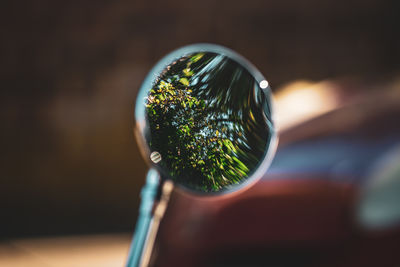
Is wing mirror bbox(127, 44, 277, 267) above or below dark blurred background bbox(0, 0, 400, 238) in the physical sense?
below

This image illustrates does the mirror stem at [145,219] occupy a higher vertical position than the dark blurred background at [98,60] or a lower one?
lower

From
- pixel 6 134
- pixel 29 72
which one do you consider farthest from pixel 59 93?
pixel 6 134

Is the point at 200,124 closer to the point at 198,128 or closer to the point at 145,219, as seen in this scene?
the point at 198,128

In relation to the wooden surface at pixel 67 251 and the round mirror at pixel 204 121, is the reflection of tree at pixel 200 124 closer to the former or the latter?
the round mirror at pixel 204 121

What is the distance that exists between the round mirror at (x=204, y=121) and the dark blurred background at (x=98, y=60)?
7652 millimetres

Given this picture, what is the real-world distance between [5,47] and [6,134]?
1.65m

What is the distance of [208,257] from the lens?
80.2 inches

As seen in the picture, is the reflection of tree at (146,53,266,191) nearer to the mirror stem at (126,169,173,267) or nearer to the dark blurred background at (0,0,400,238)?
the mirror stem at (126,169,173,267)

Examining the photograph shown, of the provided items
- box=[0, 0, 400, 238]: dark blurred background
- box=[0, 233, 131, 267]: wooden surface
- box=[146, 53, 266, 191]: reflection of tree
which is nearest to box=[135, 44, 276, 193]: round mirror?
box=[146, 53, 266, 191]: reflection of tree

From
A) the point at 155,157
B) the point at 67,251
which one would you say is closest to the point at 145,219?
the point at 155,157

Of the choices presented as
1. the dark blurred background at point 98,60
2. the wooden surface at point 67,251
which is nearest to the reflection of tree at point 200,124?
the wooden surface at point 67,251

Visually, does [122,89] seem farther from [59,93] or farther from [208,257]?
[208,257]

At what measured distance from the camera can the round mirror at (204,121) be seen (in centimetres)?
91

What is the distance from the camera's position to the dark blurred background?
858 cm
